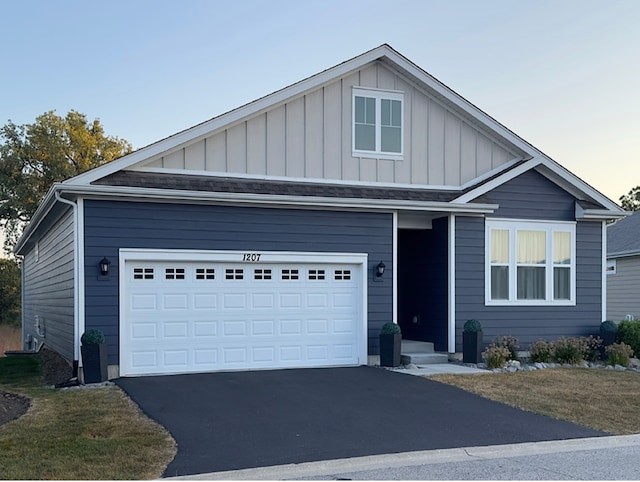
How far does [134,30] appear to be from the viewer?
16.9 m

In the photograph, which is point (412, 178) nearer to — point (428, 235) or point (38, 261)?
point (428, 235)

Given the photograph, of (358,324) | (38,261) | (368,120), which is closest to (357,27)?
(368,120)

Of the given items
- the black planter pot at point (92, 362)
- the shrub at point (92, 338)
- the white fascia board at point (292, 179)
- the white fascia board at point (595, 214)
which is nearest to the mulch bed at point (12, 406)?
the black planter pot at point (92, 362)

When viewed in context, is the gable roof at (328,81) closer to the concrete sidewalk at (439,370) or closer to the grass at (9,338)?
the concrete sidewalk at (439,370)

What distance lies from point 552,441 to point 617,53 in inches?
456

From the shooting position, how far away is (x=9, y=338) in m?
28.7

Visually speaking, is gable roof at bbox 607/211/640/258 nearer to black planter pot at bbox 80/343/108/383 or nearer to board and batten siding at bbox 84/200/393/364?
board and batten siding at bbox 84/200/393/364

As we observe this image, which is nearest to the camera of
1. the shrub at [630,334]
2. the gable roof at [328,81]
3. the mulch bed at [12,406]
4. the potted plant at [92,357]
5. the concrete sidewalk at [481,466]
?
the concrete sidewalk at [481,466]

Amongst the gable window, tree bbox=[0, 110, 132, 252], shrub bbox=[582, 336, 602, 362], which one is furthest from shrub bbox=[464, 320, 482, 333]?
tree bbox=[0, 110, 132, 252]

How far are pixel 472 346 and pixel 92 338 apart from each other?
7273mm

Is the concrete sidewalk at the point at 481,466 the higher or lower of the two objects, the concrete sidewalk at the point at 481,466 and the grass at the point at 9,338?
the higher

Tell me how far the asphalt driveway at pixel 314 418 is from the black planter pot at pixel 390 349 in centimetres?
131

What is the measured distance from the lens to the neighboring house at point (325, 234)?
1180cm

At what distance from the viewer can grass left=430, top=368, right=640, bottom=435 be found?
8695 mm
